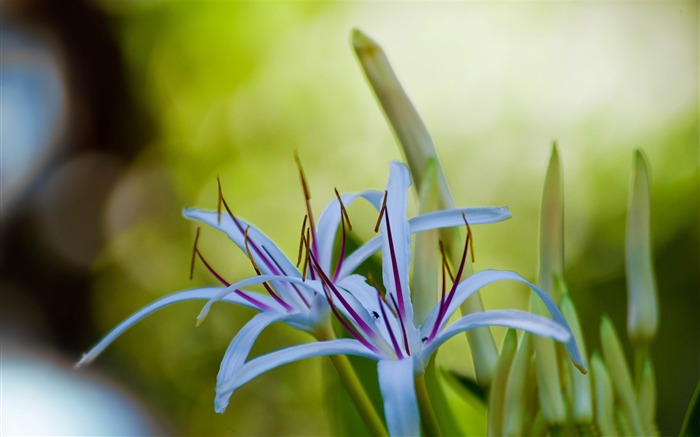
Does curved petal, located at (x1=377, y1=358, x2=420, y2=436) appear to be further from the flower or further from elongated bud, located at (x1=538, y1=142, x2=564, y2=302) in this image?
elongated bud, located at (x1=538, y1=142, x2=564, y2=302)

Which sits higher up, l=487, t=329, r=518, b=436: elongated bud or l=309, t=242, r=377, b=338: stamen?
l=309, t=242, r=377, b=338: stamen

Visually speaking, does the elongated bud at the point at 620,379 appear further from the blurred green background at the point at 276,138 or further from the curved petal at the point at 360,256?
the blurred green background at the point at 276,138

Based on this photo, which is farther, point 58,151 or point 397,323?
point 58,151

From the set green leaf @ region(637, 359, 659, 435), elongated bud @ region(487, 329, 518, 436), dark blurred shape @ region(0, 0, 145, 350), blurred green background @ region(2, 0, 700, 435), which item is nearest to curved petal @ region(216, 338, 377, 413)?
elongated bud @ region(487, 329, 518, 436)

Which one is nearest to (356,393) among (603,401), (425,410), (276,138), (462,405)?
(425,410)

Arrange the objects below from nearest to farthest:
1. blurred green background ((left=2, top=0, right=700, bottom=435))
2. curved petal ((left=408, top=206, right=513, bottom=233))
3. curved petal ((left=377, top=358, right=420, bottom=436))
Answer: curved petal ((left=377, top=358, right=420, bottom=436))
curved petal ((left=408, top=206, right=513, bottom=233))
blurred green background ((left=2, top=0, right=700, bottom=435))

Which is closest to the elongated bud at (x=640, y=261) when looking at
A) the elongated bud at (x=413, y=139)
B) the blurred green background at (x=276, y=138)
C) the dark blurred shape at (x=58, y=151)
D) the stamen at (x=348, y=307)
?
the elongated bud at (x=413, y=139)

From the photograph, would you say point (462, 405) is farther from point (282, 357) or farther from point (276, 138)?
point (276, 138)
